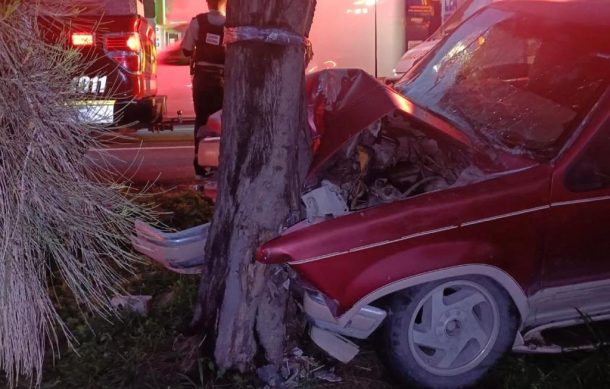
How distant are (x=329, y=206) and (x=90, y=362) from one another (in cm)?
146

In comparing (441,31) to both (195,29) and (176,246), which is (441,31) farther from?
(176,246)

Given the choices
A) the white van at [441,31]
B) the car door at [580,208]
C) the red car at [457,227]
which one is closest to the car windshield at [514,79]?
the red car at [457,227]

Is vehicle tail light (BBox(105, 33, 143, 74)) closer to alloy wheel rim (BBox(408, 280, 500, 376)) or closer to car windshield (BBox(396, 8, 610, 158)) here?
car windshield (BBox(396, 8, 610, 158))

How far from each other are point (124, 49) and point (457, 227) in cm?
469

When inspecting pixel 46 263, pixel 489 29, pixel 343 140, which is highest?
pixel 489 29

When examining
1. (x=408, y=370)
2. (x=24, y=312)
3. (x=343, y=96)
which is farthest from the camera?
(x=343, y=96)

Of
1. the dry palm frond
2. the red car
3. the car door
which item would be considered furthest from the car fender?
the dry palm frond

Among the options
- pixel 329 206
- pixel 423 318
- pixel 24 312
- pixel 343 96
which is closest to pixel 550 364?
pixel 423 318

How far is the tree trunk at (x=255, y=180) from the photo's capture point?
3.86m

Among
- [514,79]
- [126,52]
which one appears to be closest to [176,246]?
[514,79]

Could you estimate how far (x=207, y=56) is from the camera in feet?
27.7

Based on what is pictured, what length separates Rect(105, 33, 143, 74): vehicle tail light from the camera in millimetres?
7457

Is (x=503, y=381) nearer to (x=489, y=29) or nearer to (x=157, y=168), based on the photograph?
(x=489, y=29)

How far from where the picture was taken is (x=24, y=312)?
3625 millimetres
